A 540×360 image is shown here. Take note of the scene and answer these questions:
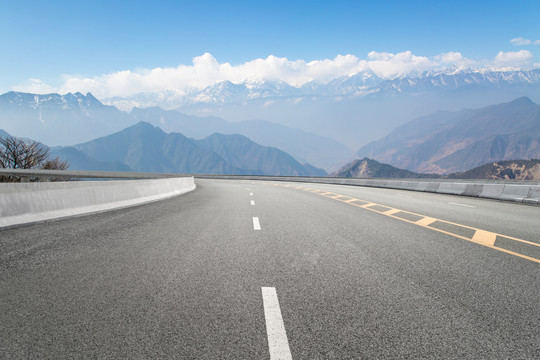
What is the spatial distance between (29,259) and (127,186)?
7.68 m

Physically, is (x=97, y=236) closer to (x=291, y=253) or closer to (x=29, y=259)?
(x=29, y=259)

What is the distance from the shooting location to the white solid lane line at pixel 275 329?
2432 mm

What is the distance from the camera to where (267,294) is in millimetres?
3594

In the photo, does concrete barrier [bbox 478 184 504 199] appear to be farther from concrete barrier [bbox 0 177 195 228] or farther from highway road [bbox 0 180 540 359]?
concrete barrier [bbox 0 177 195 228]

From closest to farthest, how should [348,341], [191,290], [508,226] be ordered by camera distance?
[348,341] → [191,290] → [508,226]

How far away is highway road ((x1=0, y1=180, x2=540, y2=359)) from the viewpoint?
8.40ft

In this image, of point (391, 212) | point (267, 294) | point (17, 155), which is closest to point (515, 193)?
point (391, 212)

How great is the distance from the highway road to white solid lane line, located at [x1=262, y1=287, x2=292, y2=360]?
10 mm

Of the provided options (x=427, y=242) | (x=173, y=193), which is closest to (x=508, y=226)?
(x=427, y=242)

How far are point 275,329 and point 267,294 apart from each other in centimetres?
80

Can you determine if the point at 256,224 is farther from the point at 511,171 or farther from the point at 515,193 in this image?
the point at 511,171

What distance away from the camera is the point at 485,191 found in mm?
17125

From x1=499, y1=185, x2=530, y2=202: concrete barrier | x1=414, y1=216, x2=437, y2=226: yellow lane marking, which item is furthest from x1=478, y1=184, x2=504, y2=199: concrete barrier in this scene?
x1=414, y1=216, x2=437, y2=226: yellow lane marking

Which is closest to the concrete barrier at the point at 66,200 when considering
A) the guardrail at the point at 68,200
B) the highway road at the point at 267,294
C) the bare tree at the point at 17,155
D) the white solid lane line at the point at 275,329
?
the guardrail at the point at 68,200
